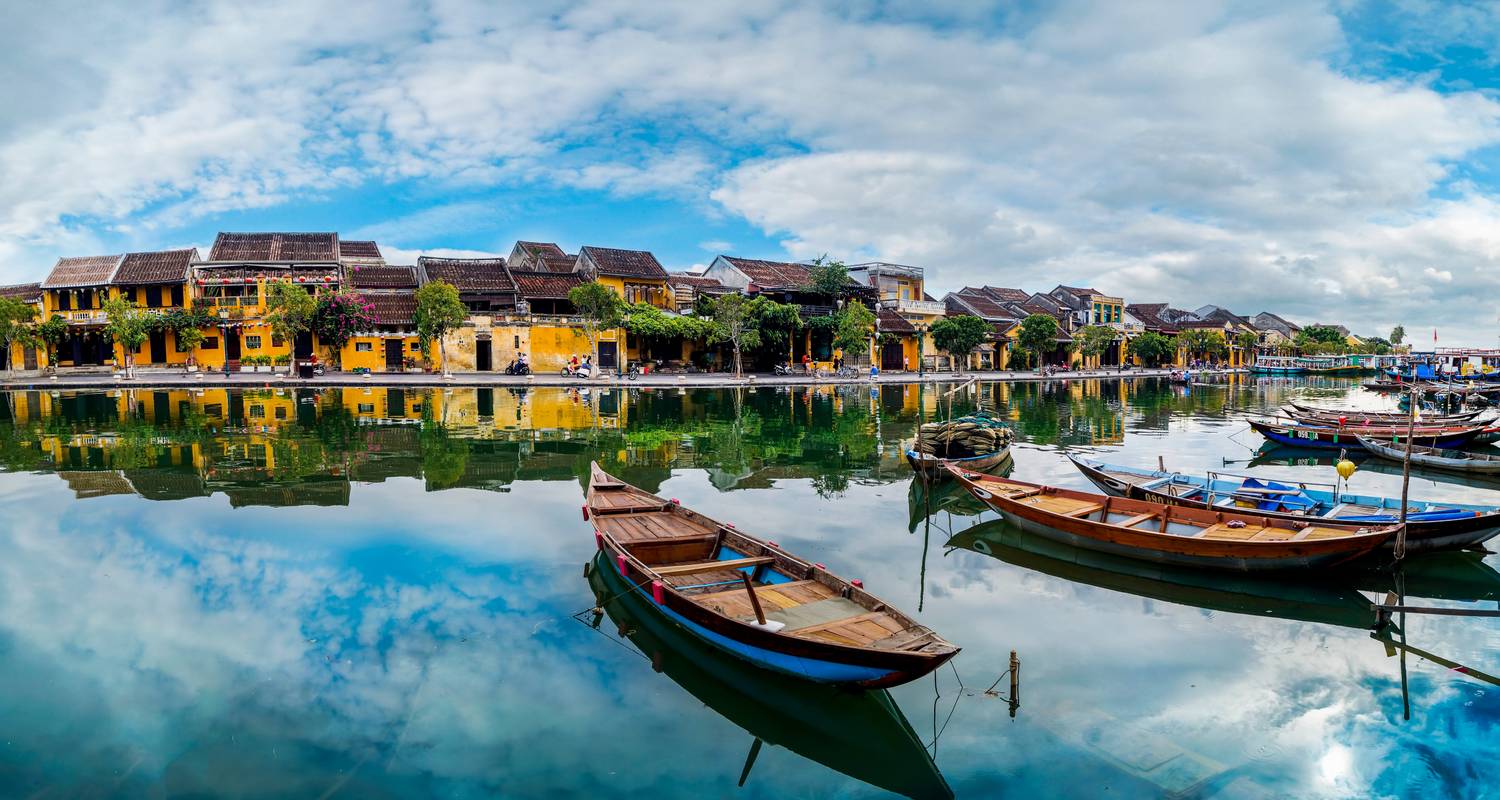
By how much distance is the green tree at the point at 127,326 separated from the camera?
44.3 metres

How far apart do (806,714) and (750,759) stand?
86 cm

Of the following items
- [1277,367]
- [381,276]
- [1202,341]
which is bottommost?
[1277,367]

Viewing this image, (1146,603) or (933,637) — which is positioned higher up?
(933,637)

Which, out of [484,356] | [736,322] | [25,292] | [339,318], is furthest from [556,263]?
[25,292]

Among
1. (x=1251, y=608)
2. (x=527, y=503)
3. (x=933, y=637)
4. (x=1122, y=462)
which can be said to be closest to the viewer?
(x=933, y=637)

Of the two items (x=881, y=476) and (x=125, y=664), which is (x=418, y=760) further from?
(x=881, y=476)

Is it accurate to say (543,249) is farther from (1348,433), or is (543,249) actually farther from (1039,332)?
(1348,433)

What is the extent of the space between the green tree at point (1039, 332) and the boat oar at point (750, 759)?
6123cm

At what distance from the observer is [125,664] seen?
8711mm

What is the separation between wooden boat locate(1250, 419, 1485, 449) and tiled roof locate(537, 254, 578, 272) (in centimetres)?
4296

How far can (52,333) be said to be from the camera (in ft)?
161

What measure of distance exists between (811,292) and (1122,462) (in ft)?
128

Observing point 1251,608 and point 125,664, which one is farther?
point 1251,608

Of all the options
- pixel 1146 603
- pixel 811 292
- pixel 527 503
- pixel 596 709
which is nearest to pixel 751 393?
pixel 811 292
